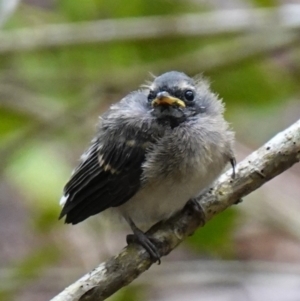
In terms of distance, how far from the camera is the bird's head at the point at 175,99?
1844 mm

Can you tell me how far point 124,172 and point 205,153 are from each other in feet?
0.68

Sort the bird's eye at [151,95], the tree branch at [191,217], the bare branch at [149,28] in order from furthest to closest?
the bare branch at [149,28] → the bird's eye at [151,95] → the tree branch at [191,217]

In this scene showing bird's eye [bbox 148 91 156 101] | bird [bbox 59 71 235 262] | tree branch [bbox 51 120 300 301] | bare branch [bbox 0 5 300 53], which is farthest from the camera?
bare branch [bbox 0 5 300 53]

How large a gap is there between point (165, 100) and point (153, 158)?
15cm

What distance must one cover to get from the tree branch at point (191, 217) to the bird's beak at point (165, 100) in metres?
0.22

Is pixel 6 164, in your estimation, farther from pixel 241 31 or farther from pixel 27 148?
pixel 241 31

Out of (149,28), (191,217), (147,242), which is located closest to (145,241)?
(147,242)

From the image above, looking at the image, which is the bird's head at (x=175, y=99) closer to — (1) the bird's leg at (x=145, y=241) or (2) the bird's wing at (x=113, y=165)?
(2) the bird's wing at (x=113, y=165)

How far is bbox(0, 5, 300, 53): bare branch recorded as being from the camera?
101 inches

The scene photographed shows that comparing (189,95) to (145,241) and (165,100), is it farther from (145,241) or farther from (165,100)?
(145,241)

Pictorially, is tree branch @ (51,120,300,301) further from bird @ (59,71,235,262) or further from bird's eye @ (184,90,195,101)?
bird's eye @ (184,90,195,101)

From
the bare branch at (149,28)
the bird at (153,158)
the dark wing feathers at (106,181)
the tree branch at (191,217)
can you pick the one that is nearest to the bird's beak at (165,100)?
the bird at (153,158)

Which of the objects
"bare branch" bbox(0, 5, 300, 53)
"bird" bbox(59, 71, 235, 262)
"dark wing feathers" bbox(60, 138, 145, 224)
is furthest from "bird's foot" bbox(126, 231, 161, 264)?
"bare branch" bbox(0, 5, 300, 53)

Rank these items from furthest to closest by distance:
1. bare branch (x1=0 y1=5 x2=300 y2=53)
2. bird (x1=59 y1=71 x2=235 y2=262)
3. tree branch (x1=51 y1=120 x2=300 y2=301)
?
bare branch (x1=0 y1=5 x2=300 y2=53), bird (x1=59 y1=71 x2=235 y2=262), tree branch (x1=51 y1=120 x2=300 y2=301)
